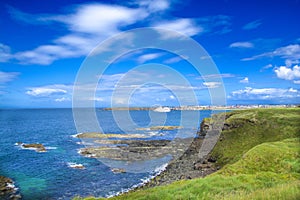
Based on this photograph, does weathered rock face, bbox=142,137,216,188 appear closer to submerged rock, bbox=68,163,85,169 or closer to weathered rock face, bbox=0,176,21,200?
submerged rock, bbox=68,163,85,169

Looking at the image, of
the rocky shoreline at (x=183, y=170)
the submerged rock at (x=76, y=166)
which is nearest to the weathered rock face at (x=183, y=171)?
the rocky shoreline at (x=183, y=170)

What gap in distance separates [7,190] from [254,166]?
31.9m

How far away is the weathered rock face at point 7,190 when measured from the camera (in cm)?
3256

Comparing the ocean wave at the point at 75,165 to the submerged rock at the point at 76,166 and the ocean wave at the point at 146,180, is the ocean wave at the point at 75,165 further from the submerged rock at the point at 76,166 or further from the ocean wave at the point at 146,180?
the ocean wave at the point at 146,180

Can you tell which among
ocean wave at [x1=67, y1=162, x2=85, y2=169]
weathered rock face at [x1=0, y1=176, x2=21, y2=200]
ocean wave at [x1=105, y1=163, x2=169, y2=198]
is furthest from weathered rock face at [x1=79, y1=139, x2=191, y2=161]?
weathered rock face at [x1=0, y1=176, x2=21, y2=200]

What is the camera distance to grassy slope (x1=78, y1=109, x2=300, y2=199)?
52.5 feet

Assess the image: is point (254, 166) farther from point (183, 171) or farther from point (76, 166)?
point (76, 166)

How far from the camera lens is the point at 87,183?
38.9 m

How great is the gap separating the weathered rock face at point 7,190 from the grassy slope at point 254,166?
17449 mm

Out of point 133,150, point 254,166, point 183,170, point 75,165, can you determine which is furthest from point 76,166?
point 254,166

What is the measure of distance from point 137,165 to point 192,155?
13.9m

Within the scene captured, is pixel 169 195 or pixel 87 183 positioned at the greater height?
pixel 169 195

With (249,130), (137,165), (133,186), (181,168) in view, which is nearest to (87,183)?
(133,186)

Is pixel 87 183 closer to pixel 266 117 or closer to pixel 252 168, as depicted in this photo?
pixel 252 168
